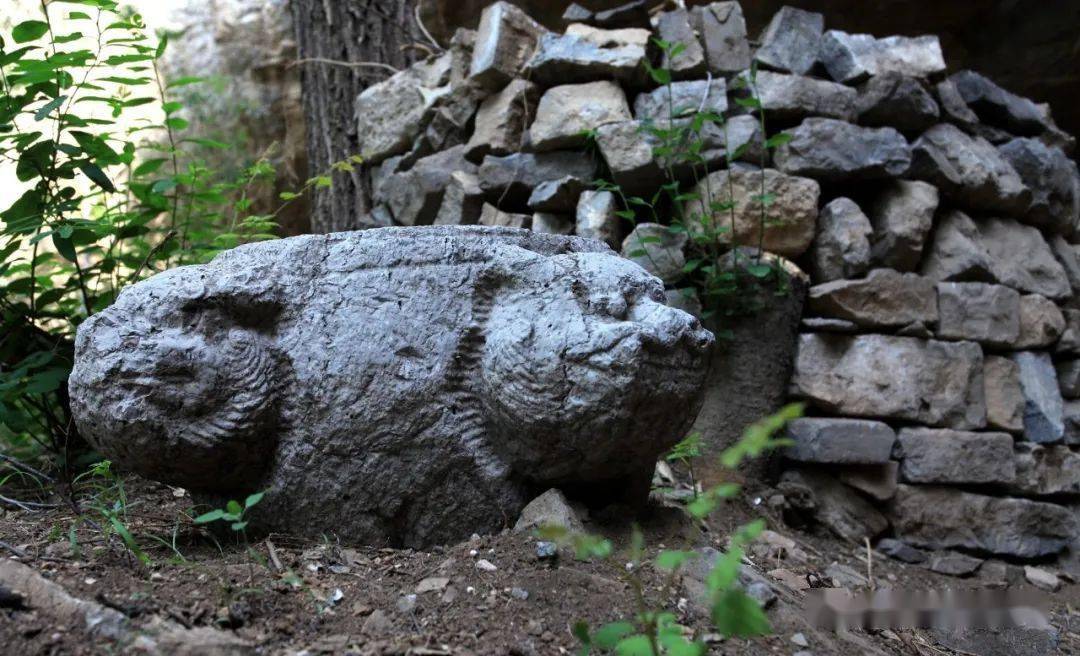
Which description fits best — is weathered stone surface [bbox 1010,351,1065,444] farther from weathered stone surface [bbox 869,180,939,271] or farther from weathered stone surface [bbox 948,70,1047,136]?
weathered stone surface [bbox 948,70,1047,136]

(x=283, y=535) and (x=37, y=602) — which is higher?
(x=37, y=602)

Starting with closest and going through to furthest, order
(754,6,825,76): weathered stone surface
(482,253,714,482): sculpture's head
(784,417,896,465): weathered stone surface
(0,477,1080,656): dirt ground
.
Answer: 1. (0,477,1080,656): dirt ground
2. (482,253,714,482): sculpture's head
3. (784,417,896,465): weathered stone surface
4. (754,6,825,76): weathered stone surface

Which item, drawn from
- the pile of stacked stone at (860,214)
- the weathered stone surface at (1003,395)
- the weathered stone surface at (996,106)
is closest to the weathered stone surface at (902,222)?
the pile of stacked stone at (860,214)

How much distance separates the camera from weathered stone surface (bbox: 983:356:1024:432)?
11.2 feet

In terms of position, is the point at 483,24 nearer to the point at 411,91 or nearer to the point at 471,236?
the point at 411,91

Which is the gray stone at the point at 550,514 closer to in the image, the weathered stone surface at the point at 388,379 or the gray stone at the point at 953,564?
the weathered stone surface at the point at 388,379

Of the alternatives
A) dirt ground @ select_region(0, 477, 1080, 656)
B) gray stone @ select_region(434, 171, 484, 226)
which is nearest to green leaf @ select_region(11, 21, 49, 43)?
dirt ground @ select_region(0, 477, 1080, 656)

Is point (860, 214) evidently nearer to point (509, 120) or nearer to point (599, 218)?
point (599, 218)

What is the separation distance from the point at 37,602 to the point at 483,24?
2.98 metres

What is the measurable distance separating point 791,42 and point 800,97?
1.03 feet

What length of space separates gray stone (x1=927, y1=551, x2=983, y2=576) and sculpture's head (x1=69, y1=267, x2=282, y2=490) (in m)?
2.36

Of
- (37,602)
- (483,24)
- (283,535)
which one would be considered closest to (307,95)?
(483,24)

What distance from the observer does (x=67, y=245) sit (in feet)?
8.87

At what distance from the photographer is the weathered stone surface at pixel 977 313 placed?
11.1ft
